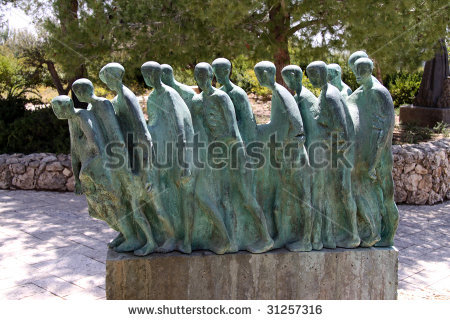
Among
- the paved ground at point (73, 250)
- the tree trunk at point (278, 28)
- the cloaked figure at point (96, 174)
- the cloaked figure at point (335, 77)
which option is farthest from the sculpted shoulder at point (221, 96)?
the tree trunk at point (278, 28)

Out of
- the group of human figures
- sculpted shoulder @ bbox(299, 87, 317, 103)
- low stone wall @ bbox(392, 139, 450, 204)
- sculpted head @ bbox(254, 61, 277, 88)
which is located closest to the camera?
the group of human figures

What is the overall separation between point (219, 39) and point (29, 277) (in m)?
4.32

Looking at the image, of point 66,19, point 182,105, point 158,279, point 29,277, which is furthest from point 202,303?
point 66,19

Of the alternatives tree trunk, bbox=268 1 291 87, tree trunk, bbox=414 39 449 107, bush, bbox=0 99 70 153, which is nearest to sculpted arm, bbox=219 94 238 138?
tree trunk, bbox=268 1 291 87

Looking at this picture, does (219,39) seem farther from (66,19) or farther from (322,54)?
(66,19)

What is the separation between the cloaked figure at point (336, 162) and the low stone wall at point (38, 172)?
5.54 meters

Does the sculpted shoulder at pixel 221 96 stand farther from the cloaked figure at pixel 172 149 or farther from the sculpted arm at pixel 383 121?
the sculpted arm at pixel 383 121

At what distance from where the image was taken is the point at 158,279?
165 inches

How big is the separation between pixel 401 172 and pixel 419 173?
0.96 feet

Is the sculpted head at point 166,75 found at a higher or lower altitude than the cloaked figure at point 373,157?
higher

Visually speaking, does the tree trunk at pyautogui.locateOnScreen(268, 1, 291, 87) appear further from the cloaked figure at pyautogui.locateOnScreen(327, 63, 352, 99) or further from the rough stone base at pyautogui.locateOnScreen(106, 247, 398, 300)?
the rough stone base at pyautogui.locateOnScreen(106, 247, 398, 300)

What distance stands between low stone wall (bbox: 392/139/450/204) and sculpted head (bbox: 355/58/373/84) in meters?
4.25

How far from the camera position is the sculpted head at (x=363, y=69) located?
4.23 metres

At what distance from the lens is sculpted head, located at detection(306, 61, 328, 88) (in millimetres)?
4223
